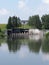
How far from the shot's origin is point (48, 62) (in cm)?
1622

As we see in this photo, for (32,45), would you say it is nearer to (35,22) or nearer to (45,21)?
(45,21)

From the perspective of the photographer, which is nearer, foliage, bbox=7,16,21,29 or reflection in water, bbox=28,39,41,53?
reflection in water, bbox=28,39,41,53

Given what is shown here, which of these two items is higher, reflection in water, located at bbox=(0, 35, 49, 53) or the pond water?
the pond water

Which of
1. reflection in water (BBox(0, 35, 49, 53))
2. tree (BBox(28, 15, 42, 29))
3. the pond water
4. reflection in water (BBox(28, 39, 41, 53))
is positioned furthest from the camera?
tree (BBox(28, 15, 42, 29))

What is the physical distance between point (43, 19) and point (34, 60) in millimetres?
58667

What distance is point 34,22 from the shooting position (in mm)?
80438

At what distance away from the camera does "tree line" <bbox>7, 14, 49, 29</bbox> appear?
74.7 meters

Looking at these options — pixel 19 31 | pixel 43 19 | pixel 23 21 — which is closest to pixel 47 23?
pixel 43 19

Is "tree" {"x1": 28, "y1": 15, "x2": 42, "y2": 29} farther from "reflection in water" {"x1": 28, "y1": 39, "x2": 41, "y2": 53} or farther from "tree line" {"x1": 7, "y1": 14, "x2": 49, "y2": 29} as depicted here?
"reflection in water" {"x1": 28, "y1": 39, "x2": 41, "y2": 53}

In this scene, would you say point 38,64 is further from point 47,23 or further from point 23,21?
point 23,21

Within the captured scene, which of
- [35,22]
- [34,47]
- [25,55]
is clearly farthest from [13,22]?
[25,55]

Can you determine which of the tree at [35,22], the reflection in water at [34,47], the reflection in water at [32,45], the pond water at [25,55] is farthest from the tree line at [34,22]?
the pond water at [25,55]

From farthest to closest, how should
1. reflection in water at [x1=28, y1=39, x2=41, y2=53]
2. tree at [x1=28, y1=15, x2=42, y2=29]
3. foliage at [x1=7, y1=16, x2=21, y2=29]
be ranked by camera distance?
tree at [x1=28, y1=15, x2=42, y2=29]
foliage at [x1=7, y1=16, x2=21, y2=29]
reflection in water at [x1=28, y1=39, x2=41, y2=53]

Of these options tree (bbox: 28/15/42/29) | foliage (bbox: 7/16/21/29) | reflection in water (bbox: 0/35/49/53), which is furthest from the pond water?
tree (bbox: 28/15/42/29)
